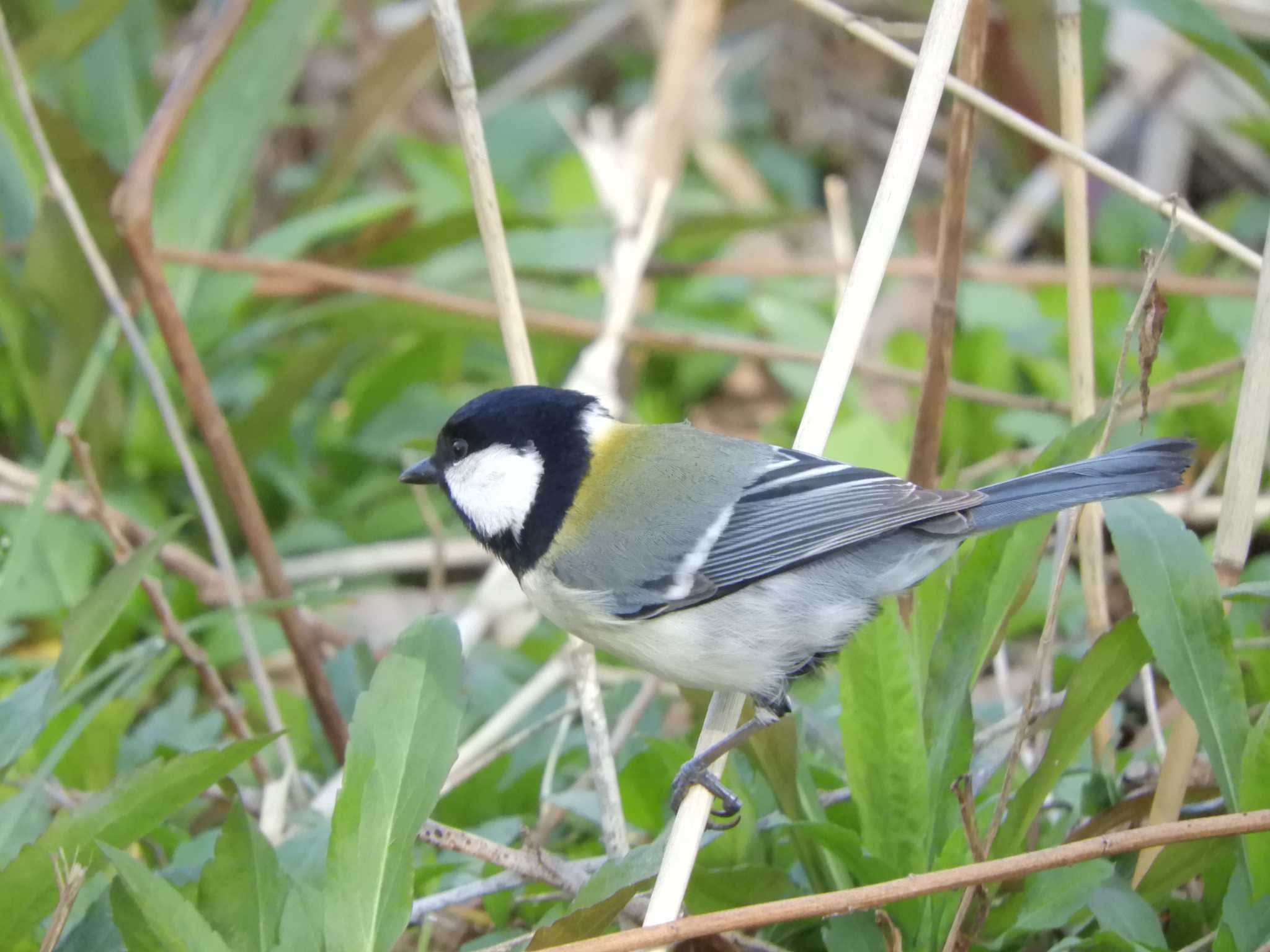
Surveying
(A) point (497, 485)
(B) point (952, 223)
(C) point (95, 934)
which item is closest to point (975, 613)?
(B) point (952, 223)

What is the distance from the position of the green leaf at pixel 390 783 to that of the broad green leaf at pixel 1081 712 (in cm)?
68

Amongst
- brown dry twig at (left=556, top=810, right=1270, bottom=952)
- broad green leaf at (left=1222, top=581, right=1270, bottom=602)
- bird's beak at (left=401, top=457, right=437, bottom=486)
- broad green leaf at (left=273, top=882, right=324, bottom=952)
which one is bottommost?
broad green leaf at (left=273, top=882, right=324, bottom=952)

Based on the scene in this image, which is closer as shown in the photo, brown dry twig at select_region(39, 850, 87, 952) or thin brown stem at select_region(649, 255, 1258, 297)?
brown dry twig at select_region(39, 850, 87, 952)

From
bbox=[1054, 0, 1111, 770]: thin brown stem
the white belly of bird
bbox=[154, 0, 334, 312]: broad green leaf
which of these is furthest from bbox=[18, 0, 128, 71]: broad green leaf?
bbox=[1054, 0, 1111, 770]: thin brown stem

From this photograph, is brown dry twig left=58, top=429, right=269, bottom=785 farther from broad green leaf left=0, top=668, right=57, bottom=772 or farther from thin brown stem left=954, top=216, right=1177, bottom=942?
thin brown stem left=954, top=216, right=1177, bottom=942

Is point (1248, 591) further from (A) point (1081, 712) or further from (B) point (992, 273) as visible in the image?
(B) point (992, 273)

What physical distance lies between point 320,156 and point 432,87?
0.67 metres

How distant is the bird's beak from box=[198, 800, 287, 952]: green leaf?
2.10 ft

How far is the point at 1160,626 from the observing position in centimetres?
153

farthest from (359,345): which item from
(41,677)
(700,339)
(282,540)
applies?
(41,677)

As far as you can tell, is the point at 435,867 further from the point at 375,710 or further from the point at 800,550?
the point at 800,550

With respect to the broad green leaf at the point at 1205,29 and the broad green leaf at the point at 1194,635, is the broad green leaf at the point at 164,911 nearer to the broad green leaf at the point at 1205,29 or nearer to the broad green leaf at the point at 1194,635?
the broad green leaf at the point at 1194,635

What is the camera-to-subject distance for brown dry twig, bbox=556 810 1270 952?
124 centimetres

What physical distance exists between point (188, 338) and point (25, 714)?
64 centimetres
